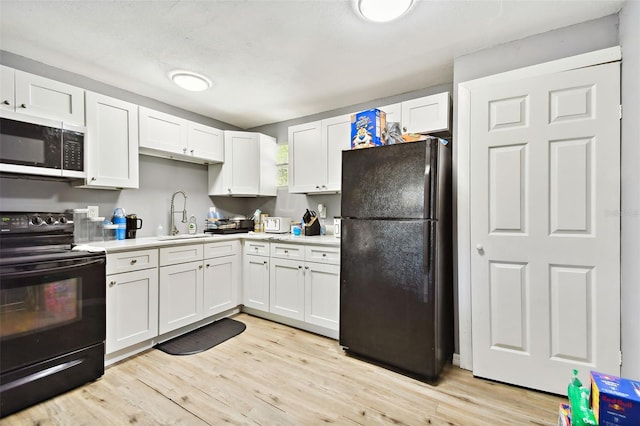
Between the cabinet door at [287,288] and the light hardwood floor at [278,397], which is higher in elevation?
the cabinet door at [287,288]

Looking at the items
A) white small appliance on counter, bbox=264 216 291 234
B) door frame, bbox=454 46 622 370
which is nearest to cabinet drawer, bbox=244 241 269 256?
white small appliance on counter, bbox=264 216 291 234

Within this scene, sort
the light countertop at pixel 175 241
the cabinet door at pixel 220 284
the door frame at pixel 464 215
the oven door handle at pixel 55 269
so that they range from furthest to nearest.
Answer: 1. the cabinet door at pixel 220 284
2. the light countertop at pixel 175 241
3. the door frame at pixel 464 215
4. the oven door handle at pixel 55 269

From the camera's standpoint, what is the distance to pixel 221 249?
10.1ft

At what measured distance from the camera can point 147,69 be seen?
8.05 ft

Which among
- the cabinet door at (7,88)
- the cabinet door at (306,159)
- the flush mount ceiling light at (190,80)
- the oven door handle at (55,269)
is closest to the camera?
the oven door handle at (55,269)

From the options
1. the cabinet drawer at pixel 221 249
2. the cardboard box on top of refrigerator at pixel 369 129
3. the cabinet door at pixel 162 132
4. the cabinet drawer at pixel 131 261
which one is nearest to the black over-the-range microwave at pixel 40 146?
the cabinet door at pixel 162 132

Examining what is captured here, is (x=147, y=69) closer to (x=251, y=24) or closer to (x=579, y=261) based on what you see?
(x=251, y=24)

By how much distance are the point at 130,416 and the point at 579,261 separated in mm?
2839

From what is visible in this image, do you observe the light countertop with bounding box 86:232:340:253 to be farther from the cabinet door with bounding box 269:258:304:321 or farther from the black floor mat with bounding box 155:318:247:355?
the black floor mat with bounding box 155:318:247:355

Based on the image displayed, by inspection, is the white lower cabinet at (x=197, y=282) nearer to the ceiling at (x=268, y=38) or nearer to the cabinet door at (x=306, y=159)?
the cabinet door at (x=306, y=159)

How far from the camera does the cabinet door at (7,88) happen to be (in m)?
1.97

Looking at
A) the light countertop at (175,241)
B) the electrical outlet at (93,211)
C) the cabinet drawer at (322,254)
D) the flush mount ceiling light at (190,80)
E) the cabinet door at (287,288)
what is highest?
the flush mount ceiling light at (190,80)

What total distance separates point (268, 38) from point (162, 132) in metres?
1.59

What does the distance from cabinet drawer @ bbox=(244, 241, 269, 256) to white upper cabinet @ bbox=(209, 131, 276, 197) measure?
29.2 inches
